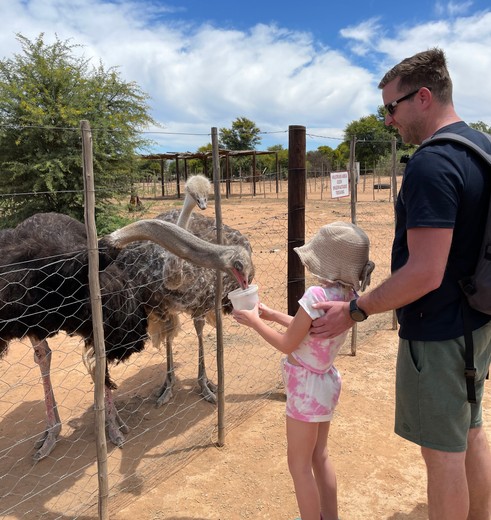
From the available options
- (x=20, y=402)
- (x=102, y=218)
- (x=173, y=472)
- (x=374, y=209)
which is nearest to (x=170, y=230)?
(x=173, y=472)

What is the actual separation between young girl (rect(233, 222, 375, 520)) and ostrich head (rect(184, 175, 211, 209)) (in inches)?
79.7

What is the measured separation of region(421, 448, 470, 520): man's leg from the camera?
1.85 metres

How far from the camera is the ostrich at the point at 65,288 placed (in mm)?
2852

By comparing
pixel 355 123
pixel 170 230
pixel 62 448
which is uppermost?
pixel 355 123

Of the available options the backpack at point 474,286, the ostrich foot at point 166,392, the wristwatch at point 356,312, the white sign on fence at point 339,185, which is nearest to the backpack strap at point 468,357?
the backpack at point 474,286

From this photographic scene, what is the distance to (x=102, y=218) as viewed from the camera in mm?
10500

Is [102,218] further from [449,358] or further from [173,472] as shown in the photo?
[449,358]

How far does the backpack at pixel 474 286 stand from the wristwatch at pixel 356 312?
35cm

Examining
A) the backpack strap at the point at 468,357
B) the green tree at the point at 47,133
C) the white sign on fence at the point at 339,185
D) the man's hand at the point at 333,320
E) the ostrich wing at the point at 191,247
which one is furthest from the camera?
the green tree at the point at 47,133

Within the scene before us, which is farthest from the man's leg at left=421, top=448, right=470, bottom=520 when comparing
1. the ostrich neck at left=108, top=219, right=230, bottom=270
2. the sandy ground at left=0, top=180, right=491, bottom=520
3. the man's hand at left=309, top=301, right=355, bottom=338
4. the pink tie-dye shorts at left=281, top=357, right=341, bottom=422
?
the ostrich neck at left=108, top=219, right=230, bottom=270

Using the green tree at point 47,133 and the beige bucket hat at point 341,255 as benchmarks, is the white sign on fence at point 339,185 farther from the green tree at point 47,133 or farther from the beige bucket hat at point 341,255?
the green tree at point 47,133

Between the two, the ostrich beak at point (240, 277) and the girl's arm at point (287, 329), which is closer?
the girl's arm at point (287, 329)

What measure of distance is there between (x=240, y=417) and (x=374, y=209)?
53.7ft

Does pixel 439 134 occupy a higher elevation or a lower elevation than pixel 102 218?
higher
